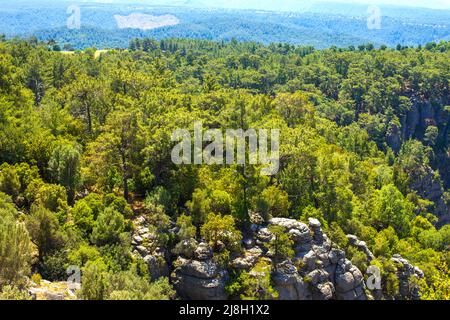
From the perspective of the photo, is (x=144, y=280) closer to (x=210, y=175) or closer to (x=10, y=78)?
(x=210, y=175)

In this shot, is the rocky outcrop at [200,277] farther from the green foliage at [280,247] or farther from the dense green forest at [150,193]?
the green foliage at [280,247]

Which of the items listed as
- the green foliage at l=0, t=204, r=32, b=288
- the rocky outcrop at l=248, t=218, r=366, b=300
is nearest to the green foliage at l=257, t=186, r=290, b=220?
the rocky outcrop at l=248, t=218, r=366, b=300

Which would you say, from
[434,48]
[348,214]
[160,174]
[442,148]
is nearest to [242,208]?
[160,174]

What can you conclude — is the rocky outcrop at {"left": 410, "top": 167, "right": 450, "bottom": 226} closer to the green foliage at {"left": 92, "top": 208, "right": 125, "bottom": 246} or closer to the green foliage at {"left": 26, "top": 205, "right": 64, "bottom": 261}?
the green foliage at {"left": 92, "top": 208, "right": 125, "bottom": 246}

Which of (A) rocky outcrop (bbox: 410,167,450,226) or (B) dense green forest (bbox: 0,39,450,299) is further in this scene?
(A) rocky outcrop (bbox: 410,167,450,226)

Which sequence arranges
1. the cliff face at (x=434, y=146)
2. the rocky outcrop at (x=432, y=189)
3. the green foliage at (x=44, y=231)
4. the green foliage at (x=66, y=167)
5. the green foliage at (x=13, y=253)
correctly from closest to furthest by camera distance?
the green foliage at (x=13, y=253) < the green foliage at (x=44, y=231) < the green foliage at (x=66, y=167) < the rocky outcrop at (x=432, y=189) < the cliff face at (x=434, y=146)

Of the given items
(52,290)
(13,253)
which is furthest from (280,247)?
(13,253)

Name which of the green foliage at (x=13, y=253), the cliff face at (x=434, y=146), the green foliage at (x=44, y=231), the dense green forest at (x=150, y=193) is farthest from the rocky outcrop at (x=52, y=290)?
the cliff face at (x=434, y=146)

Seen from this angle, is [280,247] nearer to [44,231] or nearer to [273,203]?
[273,203]
